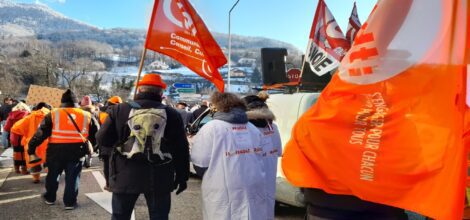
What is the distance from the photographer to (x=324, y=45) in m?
8.61

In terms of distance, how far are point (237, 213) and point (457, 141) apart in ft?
6.74

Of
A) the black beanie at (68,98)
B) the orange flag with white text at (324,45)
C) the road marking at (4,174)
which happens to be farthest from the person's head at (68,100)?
the orange flag with white text at (324,45)

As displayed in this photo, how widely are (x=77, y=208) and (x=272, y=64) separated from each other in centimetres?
641

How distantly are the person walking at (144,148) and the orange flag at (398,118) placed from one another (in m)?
1.83

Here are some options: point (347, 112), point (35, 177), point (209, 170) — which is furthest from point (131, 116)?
point (35, 177)

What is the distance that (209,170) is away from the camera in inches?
141

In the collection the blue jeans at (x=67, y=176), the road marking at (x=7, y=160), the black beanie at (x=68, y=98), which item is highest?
the black beanie at (x=68, y=98)

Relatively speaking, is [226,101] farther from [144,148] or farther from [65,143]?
[65,143]

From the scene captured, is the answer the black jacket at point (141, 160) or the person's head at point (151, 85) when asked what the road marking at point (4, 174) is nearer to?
the black jacket at point (141, 160)

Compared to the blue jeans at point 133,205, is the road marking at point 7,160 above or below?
below

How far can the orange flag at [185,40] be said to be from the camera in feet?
16.7

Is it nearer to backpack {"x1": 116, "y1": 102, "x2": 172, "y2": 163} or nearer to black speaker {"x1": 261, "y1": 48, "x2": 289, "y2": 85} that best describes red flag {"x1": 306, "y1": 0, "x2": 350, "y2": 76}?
black speaker {"x1": 261, "y1": 48, "x2": 289, "y2": 85}

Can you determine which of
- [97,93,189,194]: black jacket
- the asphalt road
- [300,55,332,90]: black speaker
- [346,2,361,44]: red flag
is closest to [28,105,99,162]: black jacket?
the asphalt road

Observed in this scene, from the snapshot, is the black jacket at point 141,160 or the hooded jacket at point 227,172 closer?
the hooded jacket at point 227,172
